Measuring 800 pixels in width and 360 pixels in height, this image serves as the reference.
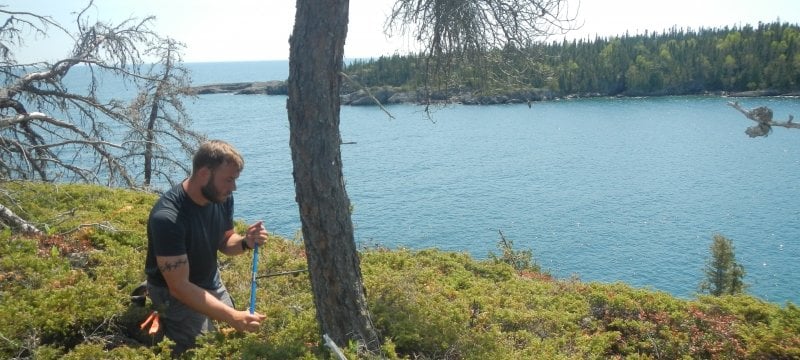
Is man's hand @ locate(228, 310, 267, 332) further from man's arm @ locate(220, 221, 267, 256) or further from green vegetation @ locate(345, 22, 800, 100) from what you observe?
green vegetation @ locate(345, 22, 800, 100)

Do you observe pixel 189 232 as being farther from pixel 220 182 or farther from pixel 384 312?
pixel 384 312

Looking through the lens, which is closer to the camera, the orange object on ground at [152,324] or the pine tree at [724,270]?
the orange object on ground at [152,324]

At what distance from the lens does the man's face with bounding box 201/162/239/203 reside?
12.5 ft

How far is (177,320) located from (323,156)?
1.59 meters

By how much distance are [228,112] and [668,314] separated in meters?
74.8

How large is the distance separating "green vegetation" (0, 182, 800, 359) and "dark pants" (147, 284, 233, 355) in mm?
163

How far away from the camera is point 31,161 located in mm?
8094

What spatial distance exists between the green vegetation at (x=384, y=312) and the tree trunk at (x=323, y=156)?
1.33ft

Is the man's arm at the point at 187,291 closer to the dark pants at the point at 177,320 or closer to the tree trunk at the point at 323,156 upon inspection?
the dark pants at the point at 177,320

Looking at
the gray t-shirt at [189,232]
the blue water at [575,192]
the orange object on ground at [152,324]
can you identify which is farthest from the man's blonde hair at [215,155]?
the blue water at [575,192]

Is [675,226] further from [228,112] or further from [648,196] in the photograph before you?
[228,112]

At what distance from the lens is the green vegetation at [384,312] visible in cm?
395

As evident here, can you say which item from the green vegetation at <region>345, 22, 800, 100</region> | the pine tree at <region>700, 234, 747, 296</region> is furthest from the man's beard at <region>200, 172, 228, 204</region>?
the green vegetation at <region>345, 22, 800, 100</region>

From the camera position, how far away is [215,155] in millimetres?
3754
